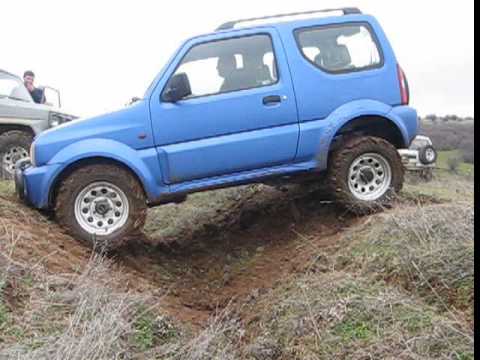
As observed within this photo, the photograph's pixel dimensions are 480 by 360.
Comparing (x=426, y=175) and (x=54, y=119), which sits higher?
(x=54, y=119)

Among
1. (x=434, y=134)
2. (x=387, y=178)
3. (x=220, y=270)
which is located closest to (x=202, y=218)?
(x=220, y=270)

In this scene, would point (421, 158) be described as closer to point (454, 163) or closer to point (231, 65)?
point (231, 65)

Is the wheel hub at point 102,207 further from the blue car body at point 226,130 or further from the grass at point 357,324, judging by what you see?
the grass at point 357,324

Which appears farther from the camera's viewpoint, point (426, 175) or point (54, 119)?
point (426, 175)

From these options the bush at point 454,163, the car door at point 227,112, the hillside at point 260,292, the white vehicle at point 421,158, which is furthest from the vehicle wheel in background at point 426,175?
the bush at point 454,163

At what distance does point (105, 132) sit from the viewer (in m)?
6.39

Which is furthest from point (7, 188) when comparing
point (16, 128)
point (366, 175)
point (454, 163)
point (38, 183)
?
point (454, 163)

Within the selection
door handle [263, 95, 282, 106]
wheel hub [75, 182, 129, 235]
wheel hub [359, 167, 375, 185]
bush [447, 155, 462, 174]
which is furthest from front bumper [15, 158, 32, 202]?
bush [447, 155, 462, 174]

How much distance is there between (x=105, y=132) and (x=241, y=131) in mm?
1278

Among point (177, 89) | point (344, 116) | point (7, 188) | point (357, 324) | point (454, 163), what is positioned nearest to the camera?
point (357, 324)

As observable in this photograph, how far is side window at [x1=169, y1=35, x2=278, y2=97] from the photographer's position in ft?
21.7

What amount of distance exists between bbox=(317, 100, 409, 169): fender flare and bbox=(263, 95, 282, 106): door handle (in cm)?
51

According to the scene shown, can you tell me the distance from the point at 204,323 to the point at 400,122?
10.0 feet

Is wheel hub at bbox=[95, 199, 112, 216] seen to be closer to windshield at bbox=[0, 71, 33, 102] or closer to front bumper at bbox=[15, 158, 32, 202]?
front bumper at bbox=[15, 158, 32, 202]
